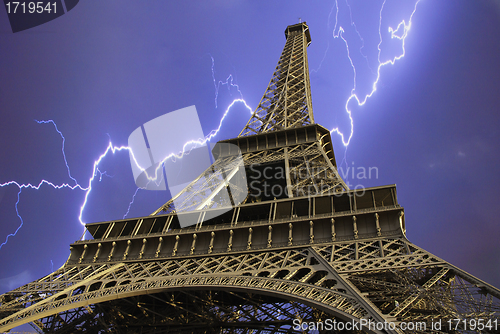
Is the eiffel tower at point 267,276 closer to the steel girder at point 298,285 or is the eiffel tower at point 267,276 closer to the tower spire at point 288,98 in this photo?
the steel girder at point 298,285

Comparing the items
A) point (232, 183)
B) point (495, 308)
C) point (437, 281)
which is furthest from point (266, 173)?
point (495, 308)

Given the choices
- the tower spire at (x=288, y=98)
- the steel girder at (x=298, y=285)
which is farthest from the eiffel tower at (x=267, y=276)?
the tower spire at (x=288, y=98)

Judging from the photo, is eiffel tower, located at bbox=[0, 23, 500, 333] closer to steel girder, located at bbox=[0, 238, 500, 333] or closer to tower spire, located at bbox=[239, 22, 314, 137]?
steel girder, located at bbox=[0, 238, 500, 333]

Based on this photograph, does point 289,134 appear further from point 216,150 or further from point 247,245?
point 247,245

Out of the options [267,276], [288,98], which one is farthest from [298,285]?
[288,98]

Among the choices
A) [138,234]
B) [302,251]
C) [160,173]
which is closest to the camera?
[302,251]
